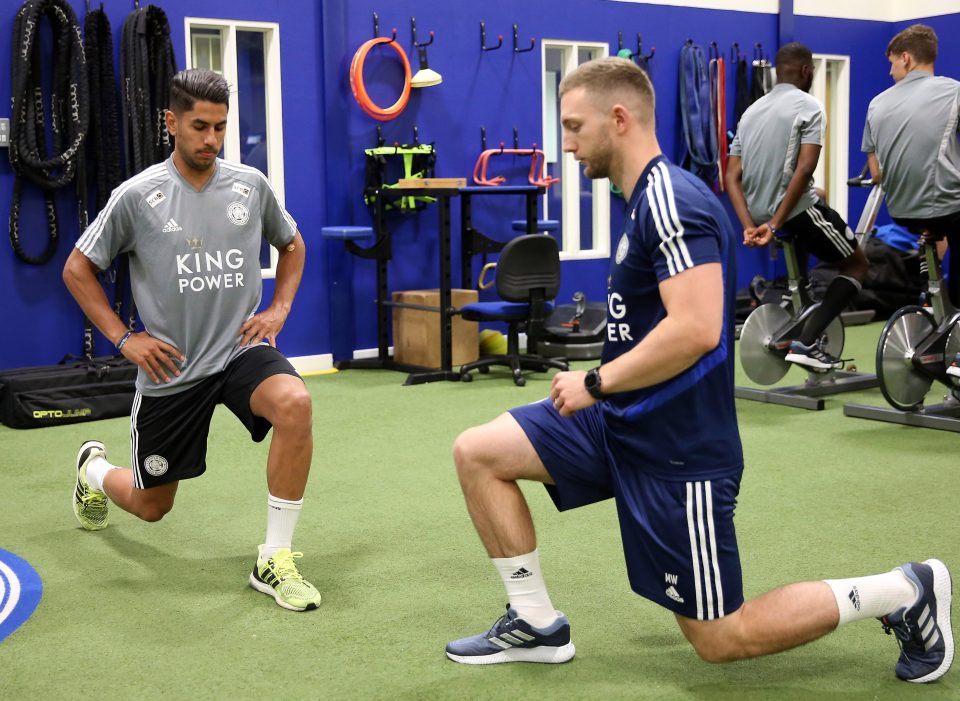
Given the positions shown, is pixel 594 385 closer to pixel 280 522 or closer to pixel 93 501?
pixel 280 522

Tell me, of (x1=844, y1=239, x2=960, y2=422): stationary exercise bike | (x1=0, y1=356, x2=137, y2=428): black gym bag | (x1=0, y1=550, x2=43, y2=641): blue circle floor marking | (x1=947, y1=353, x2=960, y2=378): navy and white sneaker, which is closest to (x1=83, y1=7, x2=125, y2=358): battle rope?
(x1=0, y1=356, x2=137, y2=428): black gym bag

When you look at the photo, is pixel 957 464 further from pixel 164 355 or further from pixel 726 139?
pixel 726 139

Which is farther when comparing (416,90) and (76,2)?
(416,90)

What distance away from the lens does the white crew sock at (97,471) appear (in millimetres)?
3592

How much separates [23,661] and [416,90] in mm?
5446

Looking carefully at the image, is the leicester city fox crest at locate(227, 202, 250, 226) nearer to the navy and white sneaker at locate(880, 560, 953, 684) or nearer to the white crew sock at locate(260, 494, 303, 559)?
the white crew sock at locate(260, 494, 303, 559)

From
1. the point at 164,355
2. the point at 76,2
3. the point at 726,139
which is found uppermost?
the point at 76,2

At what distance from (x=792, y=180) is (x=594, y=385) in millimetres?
3407

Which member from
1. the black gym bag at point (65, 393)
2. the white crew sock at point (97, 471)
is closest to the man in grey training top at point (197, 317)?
the white crew sock at point (97, 471)

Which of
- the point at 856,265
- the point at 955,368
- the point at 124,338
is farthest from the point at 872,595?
the point at 856,265

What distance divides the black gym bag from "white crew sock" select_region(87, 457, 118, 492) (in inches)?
84.0

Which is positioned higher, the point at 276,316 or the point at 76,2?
the point at 76,2

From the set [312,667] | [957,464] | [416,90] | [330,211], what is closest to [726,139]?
[416,90]

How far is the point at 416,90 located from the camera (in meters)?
7.53
